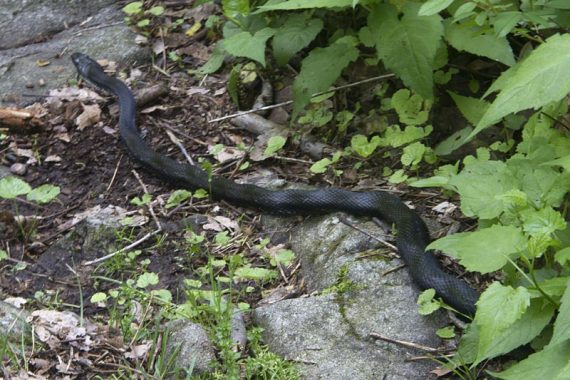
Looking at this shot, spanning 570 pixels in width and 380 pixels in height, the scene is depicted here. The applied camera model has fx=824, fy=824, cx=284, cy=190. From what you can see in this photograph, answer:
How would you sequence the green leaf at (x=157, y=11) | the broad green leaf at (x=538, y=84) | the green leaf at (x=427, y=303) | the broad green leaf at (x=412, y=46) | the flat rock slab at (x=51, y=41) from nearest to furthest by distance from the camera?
the broad green leaf at (x=538, y=84) → the green leaf at (x=427, y=303) → the broad green leaf at (x=412, y=46) → the flat rock slab at (x=51, y=41) → the green leaf at (x=157, y=11)

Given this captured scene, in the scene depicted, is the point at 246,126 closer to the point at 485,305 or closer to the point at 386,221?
the point at 386,221

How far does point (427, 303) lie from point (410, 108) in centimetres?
143

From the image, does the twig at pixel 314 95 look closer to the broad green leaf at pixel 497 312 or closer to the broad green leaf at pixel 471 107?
the broad green leaf at pixel 471 107

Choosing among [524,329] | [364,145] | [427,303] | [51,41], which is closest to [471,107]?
[364,145]

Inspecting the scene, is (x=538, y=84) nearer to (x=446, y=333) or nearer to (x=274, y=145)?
(x=446, y=333)

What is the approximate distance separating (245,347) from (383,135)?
1686mm

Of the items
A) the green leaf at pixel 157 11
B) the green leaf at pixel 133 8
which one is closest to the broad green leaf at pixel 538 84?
the green leaf at pixel 157 11

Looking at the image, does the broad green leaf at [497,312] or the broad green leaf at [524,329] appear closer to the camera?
the broad green leaf at [497,312]

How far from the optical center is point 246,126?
16.1 ft

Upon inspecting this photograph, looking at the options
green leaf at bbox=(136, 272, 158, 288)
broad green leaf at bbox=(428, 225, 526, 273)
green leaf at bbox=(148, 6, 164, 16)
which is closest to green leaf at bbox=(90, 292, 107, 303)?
green leaf at bbox=(136, 272, 158, 288)

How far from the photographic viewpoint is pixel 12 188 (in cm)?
427

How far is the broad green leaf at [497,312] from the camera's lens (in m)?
2.32

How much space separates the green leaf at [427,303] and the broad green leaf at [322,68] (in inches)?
55.6

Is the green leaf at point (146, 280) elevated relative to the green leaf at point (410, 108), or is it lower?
lower
